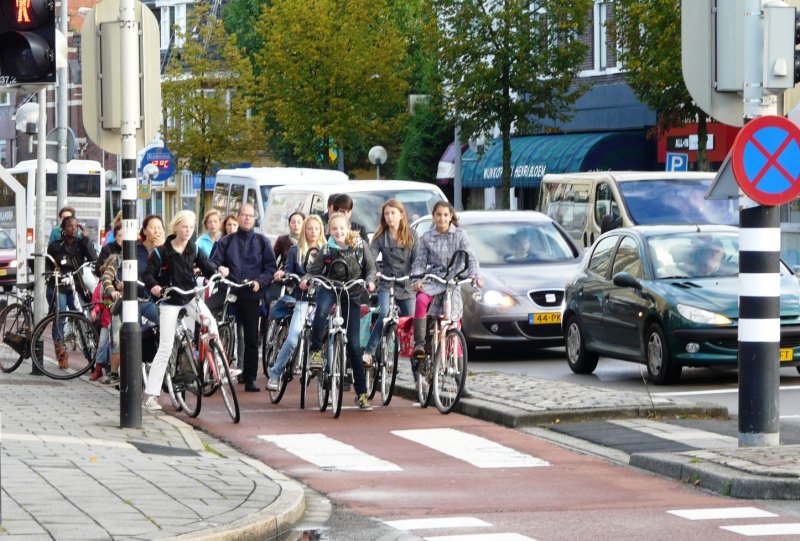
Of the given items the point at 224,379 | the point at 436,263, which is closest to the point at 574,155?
the point at 436,263

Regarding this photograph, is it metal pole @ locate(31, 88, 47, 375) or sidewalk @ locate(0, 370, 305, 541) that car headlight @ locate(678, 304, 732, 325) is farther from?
metal pole @ locate(31, 88, 47, 375)

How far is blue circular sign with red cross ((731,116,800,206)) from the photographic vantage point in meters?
10.6

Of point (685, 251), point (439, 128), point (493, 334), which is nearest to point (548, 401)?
point (685, 251)

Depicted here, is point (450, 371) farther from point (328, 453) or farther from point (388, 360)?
point (328, 453)

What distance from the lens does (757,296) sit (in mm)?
10820

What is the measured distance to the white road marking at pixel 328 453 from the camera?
11.2 meters

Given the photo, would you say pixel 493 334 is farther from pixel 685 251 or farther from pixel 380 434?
pixel 380 434

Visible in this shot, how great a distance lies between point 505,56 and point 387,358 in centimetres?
2535

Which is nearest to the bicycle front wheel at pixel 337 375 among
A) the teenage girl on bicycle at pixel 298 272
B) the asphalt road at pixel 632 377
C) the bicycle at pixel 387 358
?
the bicycle at pixel 387 358

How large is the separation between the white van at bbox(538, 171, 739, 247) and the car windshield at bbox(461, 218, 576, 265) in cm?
211

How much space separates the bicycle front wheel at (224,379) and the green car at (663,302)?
4403 millimetres

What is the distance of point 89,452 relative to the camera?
1092 centimetres

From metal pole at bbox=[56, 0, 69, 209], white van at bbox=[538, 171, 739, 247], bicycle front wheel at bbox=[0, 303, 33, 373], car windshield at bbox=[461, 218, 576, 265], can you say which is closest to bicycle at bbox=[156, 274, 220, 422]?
bicycle front wheel at bbox=[0, 303, 33, 373]

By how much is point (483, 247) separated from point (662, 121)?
17.5 metres
